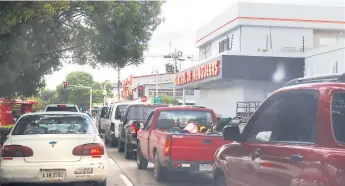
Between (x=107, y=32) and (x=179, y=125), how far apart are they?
6.13m

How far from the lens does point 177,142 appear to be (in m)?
9.51

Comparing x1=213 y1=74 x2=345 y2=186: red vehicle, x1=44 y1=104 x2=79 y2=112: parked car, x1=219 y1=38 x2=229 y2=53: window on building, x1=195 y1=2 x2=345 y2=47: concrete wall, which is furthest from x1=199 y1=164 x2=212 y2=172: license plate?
x1=219 y1=38 x2=229 y2=53: window on building

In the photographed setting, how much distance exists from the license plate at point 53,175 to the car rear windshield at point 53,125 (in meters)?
0.95

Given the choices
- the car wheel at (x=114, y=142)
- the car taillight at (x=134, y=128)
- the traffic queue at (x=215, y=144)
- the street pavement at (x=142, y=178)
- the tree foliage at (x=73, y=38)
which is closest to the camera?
the traffic queue at (x=215, y=144)

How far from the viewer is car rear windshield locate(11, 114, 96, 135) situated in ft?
28.6

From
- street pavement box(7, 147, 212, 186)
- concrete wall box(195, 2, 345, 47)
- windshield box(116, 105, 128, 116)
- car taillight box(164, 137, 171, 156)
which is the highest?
concrete wall box(195, 2, 345, 47)

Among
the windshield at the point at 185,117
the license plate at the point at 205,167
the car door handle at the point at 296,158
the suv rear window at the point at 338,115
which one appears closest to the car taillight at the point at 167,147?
the license plate at the point at 205,167

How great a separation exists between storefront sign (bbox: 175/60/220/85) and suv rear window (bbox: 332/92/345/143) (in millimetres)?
19545

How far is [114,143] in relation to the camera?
20266mm

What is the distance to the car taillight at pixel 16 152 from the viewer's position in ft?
26.0

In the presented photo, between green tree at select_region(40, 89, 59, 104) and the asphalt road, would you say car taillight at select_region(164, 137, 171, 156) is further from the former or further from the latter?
green tree at select_region(40, 89, 59, 104)

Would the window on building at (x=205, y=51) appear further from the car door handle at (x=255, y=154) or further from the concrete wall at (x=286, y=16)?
the car door handle at (x=255, y=154)

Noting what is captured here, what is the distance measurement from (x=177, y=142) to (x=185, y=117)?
2061 mm

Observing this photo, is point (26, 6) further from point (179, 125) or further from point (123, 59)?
point (123, 59)
